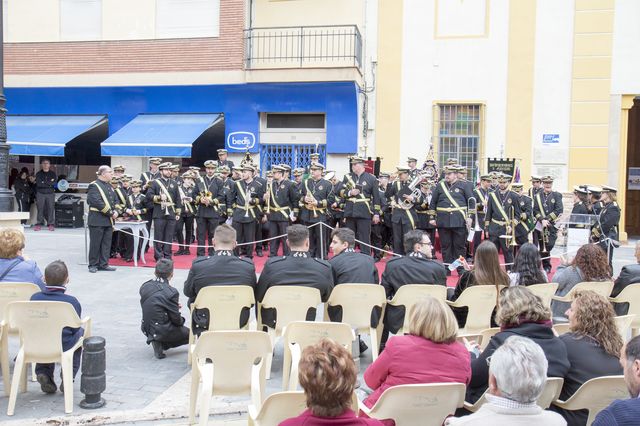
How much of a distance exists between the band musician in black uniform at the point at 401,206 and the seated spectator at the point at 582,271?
230 inches

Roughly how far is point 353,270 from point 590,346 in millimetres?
2915

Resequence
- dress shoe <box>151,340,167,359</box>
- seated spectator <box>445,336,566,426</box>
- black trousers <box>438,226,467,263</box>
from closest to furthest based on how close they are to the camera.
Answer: seated spectator <box>445,336,566,426</box> → dress shoe <box>151,340,167,359</box> → black trousers <box>438,226,467,263</box>

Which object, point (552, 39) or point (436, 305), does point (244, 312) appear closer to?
point (436, 305)

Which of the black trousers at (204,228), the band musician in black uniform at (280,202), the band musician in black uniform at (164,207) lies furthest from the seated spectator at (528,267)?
the black trousers at (204,228)

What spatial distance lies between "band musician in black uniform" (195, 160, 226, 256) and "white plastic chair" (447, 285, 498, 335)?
327 inches

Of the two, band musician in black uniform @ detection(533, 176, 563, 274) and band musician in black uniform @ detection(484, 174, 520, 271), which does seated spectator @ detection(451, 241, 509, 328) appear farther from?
band musician in black uniform @ detection(533, 176, 563, 274)

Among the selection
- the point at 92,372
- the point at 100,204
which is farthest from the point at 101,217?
the point at 92,372

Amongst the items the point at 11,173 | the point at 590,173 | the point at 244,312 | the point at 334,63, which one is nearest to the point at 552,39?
the point at 590,173

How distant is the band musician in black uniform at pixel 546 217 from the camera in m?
12.4

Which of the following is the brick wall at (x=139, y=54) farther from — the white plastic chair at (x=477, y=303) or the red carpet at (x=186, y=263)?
the white plastic chair at (x=477, y=303)

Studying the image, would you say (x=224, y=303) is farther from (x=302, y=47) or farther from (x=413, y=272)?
(x=302, y=47)

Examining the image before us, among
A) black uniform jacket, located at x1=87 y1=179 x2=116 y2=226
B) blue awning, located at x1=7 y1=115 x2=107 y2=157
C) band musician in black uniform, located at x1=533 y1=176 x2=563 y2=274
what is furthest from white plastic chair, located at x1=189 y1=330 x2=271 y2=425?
blue awning, located at x1=7 y1=115 x2=107 y2=157

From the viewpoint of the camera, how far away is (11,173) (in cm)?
1936

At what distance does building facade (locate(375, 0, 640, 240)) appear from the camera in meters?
16.2
